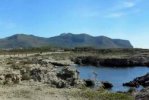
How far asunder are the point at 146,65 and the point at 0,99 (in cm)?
10329

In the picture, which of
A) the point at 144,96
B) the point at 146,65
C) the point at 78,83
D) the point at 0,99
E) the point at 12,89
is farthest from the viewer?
the point at 146,65

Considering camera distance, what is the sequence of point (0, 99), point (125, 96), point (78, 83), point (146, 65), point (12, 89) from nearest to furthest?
point (0, 99) < point (125, 96) < point (12, 89) < point (78, 83) < point (146, 65)

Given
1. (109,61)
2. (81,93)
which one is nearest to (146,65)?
(109,61)

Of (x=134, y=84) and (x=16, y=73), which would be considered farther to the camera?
(x=134, y=84)

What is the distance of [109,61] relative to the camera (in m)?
141

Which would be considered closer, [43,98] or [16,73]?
[43,98]

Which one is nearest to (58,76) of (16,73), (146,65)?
(16,73)

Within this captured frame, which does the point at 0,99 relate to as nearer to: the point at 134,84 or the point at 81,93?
the point at 81,93

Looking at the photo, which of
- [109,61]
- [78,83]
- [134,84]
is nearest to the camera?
[78,83]

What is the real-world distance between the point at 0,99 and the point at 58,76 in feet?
49.7

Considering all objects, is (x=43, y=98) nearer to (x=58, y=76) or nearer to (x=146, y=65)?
(x=58, y=76)

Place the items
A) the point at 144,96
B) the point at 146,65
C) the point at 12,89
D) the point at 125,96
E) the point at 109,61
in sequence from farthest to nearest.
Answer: the point at 109,61
the point at 146,65
the point at 12,89
the point at 125,96
the point at 144,96

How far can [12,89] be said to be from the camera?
124 feet

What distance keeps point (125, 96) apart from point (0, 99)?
36.6ft
